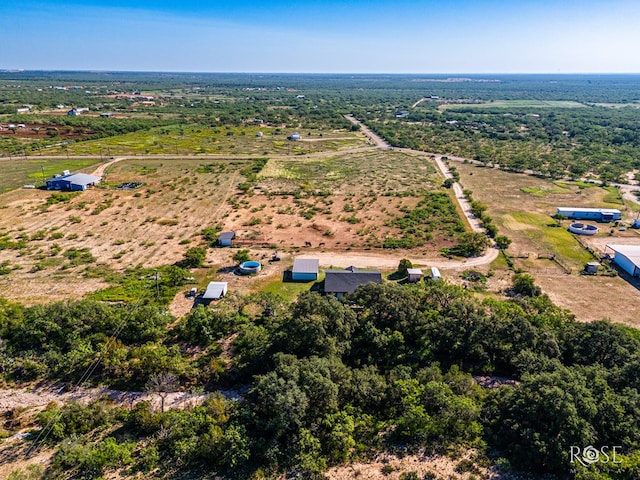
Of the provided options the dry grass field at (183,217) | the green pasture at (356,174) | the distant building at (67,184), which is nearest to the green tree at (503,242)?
the dry grass field at (183,217)

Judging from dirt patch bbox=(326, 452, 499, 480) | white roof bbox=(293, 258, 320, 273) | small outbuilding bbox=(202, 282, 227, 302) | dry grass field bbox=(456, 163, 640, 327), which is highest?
white roof bbox=(293, 258, 320, 273)

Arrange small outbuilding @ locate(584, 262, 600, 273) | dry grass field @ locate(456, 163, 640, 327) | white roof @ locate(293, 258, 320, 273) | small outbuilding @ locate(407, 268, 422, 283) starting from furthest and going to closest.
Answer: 1. small outbuilding @ locate(584, 262, 600, 273)
2. white roof @ locate(293, 258, 320, 273)
3. small outbuilding @ locate(407, 268, 422, 283)
4. dry grass field @ locate(456, 163, 640, 327)

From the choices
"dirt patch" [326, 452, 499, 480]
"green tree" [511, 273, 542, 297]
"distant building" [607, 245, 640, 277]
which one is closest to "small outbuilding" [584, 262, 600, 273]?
"distant building" [607, 245, 640, 277]

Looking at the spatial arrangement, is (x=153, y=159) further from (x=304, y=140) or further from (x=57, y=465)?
(x=57, y=465)

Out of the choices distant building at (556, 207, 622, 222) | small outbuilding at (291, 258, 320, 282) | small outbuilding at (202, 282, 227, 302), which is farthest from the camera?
distant building at (556, 207, 622, 222)

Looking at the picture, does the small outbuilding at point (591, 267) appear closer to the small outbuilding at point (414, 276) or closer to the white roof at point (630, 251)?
the white roof at point (630, 251)

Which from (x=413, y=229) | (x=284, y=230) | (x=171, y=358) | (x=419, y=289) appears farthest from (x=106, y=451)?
(x=413, y=229)

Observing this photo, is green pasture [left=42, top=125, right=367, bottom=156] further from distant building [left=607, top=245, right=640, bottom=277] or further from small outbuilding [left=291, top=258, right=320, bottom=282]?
distant building [left=607, top=245, right=640, bottom=277]

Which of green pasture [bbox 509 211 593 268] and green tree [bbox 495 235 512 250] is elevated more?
green tree [bbox 495 235 512 250]
